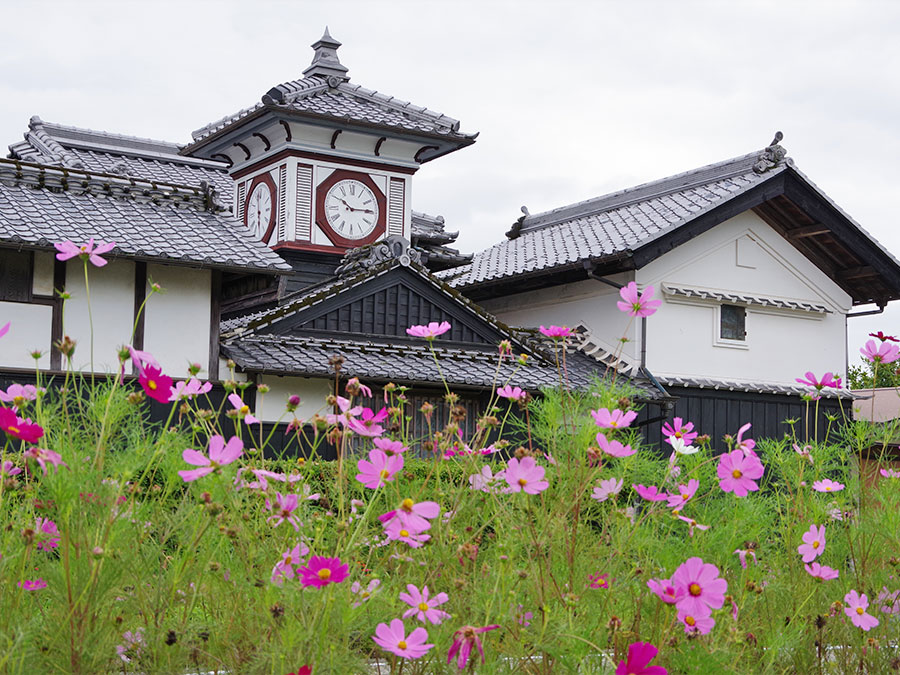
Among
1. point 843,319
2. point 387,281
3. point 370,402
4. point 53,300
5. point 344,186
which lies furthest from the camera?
point 843,319

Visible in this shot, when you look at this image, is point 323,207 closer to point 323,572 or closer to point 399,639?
point 399,639

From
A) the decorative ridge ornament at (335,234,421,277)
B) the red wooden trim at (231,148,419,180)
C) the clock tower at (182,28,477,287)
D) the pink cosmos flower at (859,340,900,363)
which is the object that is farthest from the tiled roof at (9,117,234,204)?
the pink cosmos flower at (859,340,900,363)

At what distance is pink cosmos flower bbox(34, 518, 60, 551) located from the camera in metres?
2.60

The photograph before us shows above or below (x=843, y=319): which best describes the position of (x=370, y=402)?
below

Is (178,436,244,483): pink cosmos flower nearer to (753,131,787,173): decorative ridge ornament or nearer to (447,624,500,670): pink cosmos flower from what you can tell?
(447,624,500,670): pink cosmos flower

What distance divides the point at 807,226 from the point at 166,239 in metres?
10.3

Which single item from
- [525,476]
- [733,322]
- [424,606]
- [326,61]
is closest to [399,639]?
[424,606]

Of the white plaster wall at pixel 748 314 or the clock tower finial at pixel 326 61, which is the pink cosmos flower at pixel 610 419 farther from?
the clock tower finial at pixel 326 61

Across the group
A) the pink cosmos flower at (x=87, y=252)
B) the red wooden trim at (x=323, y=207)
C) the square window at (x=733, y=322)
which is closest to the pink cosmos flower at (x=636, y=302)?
the pink cosmos flower at (x=87, y=252)

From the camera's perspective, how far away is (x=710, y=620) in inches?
93.7

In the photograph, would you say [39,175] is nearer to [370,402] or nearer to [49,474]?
[370,402]

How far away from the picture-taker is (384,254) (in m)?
14.5

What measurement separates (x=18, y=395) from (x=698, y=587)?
170 centimetres

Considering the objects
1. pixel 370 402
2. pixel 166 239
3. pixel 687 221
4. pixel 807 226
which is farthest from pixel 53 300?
pixel 807 226
